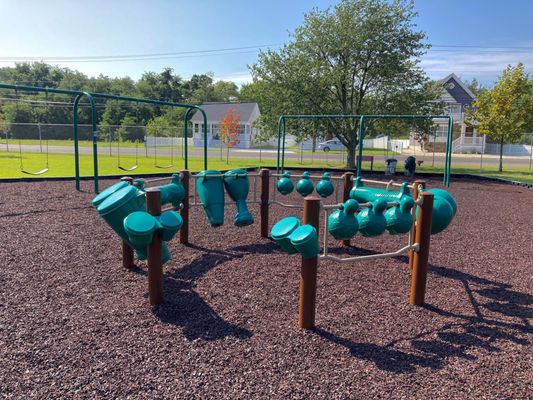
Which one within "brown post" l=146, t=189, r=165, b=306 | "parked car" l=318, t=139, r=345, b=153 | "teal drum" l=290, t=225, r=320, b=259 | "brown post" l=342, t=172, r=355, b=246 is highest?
"parked car" l=318, t=139, r=345, b=153

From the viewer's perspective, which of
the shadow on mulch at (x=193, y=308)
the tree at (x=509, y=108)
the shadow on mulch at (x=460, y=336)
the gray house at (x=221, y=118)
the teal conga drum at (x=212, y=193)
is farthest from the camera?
the gray house at (x=221, y=118)

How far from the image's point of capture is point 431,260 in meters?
5.75

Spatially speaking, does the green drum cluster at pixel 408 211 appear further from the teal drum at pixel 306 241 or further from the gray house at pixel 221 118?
the gray house at pixel 221 118

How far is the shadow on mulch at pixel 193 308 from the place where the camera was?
11.5 ft

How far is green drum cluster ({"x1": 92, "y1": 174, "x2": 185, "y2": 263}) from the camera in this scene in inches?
148

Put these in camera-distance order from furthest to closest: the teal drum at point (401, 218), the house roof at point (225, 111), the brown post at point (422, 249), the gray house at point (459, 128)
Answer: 1. the house roof at point (225, 111)
2. the gray house at point (459, 128)
3. the teal drum at point (401, 218)
4. the brown post at point (422, 249)

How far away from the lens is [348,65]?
62.5ft

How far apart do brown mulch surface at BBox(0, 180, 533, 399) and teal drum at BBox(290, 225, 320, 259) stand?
2.21 feet

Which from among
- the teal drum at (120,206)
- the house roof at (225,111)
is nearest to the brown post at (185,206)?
the teal drum at (120,206)

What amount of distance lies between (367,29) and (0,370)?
61.3 feet

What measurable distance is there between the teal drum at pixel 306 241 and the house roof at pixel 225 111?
152 feet

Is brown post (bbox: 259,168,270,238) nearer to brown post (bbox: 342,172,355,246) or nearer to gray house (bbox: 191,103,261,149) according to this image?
brown post (bbox: 342,172,355,246)

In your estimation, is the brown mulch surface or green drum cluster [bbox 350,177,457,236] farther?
green drum cluster [bbox 350,177,457,236]

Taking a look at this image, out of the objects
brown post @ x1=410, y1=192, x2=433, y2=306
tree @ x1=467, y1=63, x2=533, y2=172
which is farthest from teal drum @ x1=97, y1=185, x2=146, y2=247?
tree @ x1=467, y1=63, x2=533, y2=172
